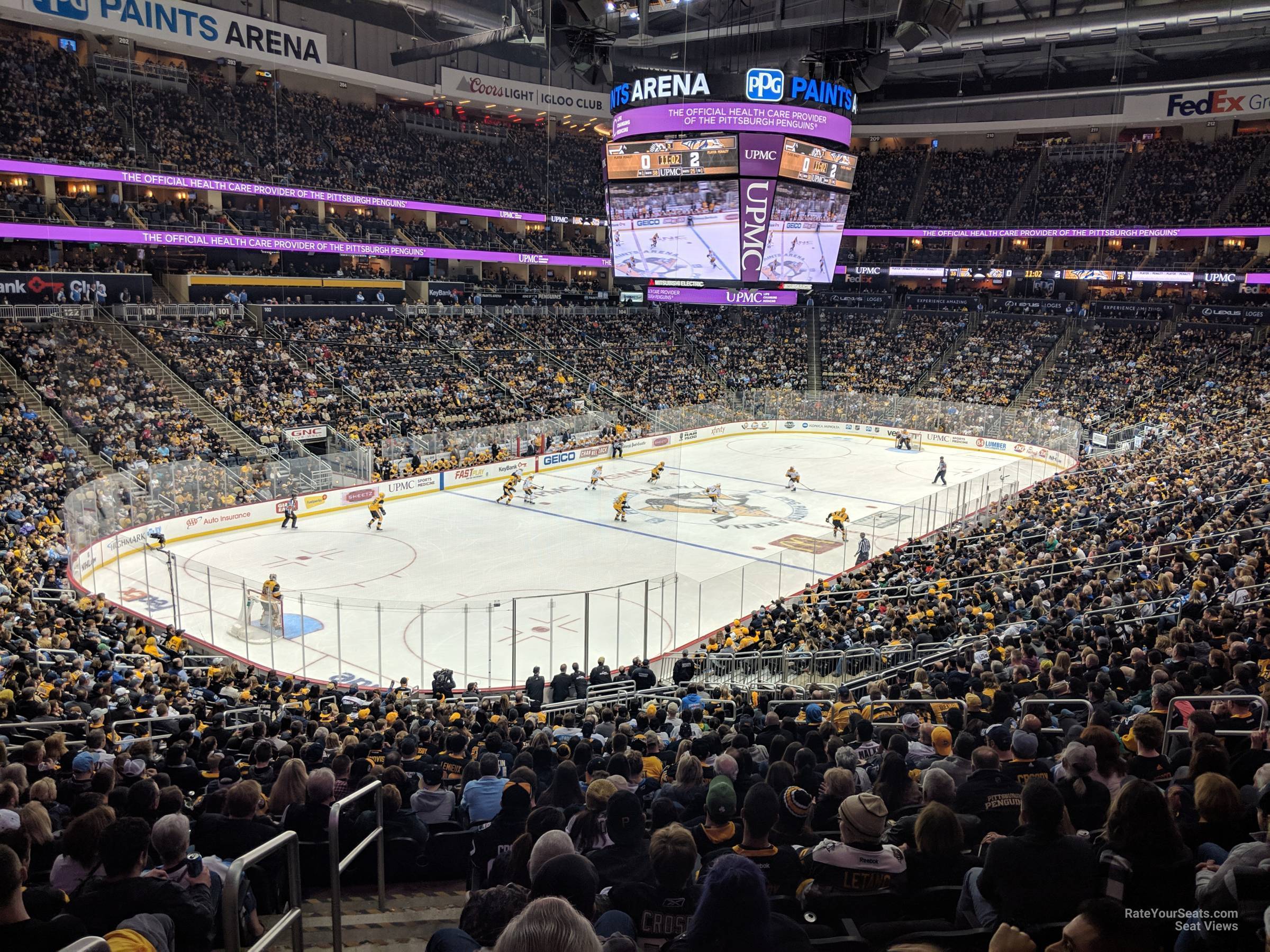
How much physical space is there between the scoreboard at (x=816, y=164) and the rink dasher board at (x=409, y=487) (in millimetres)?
16489

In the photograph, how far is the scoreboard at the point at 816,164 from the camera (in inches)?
1103

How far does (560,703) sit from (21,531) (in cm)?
1483

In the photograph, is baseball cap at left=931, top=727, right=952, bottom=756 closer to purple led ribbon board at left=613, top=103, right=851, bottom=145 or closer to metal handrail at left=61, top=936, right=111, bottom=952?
metal handrail at left=61, top=936, right=111, bottom=952

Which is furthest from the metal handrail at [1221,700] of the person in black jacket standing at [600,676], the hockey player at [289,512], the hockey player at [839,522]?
the hockey player at [289,512]

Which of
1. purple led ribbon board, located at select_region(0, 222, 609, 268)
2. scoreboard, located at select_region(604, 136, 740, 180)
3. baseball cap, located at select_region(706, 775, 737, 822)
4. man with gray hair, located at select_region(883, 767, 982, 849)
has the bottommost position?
man with gray hair, located at select_region(883, 767, 982, 849)

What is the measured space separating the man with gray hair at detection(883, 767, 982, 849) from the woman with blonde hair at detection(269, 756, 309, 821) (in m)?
3.95

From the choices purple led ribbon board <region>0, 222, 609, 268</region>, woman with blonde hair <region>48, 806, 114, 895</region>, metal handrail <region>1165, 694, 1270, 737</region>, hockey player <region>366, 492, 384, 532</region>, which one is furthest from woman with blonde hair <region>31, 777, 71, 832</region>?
purple led ribbon board <region>0, 222, 609, 268</region>

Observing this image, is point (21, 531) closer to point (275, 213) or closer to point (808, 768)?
point (808, 768)

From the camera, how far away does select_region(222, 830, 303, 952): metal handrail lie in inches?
140

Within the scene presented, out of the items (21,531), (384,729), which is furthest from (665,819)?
(21,531)

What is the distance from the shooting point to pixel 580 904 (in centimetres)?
339

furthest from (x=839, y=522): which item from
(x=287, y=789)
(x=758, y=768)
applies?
(x=287, y=789)

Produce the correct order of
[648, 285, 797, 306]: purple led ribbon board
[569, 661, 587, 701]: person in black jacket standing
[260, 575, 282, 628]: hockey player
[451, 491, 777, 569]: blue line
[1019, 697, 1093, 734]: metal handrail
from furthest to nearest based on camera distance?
1. [648, 285, 797, 306]: purple led ribbon board
2. [451, 491, 777, 569]: blue line
3. [260, 575, 282, 628]: hockey player
4. [569, 661, 587, 701]: person in black jacket standing
5. [1019, 697, 1093, 734]: metal handrail

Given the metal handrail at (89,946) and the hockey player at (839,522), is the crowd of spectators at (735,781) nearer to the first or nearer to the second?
the metal handrail at (89,946)
